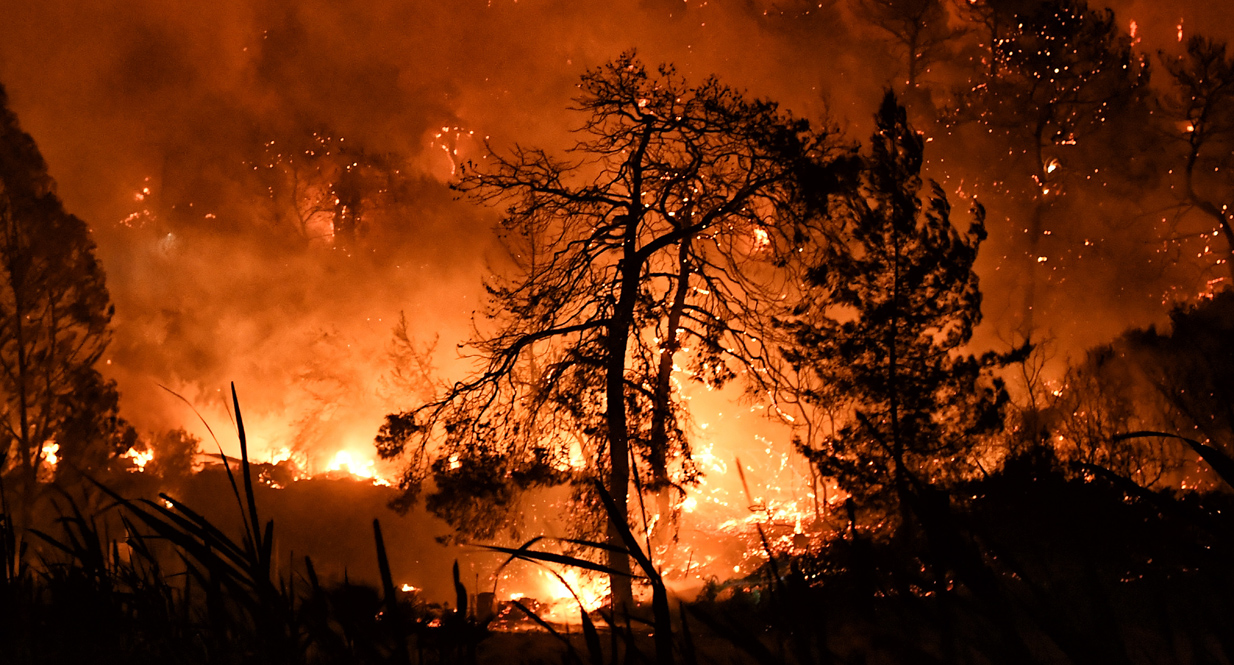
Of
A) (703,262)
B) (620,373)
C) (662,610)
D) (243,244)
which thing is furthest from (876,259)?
(243,244)

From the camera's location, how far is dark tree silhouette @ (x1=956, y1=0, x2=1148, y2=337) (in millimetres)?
22547

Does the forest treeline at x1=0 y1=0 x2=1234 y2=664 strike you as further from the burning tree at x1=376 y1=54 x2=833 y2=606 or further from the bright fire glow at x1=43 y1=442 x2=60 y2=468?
the bright fire glow at x1=43 y1=442 x2=60 y2=468

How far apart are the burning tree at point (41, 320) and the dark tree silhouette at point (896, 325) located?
55.8ft

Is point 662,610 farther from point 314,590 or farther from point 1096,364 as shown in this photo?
point 1096,364

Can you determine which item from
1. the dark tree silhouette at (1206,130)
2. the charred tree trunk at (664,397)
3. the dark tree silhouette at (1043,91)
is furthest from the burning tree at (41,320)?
the dark tree silhouette at (1206,130)

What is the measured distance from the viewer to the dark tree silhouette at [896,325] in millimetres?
9672

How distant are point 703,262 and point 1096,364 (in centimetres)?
1281

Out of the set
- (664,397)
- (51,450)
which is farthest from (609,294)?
(51,450)

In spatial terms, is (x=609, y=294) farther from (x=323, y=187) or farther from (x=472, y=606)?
(x=323, y=187)

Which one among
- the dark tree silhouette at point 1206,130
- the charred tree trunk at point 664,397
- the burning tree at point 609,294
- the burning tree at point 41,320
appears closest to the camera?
the burning tree at point 609,294

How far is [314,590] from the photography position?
209 centimetres

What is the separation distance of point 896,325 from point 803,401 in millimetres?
5462

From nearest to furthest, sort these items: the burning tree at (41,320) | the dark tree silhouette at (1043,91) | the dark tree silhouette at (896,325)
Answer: the dark tree silhouette at (896,325), the burning tree at (41,320), the dark tree silhouette at (1043,91)

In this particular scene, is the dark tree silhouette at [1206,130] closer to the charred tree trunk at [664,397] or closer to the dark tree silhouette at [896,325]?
the dark tree silhouette at [896,325]
